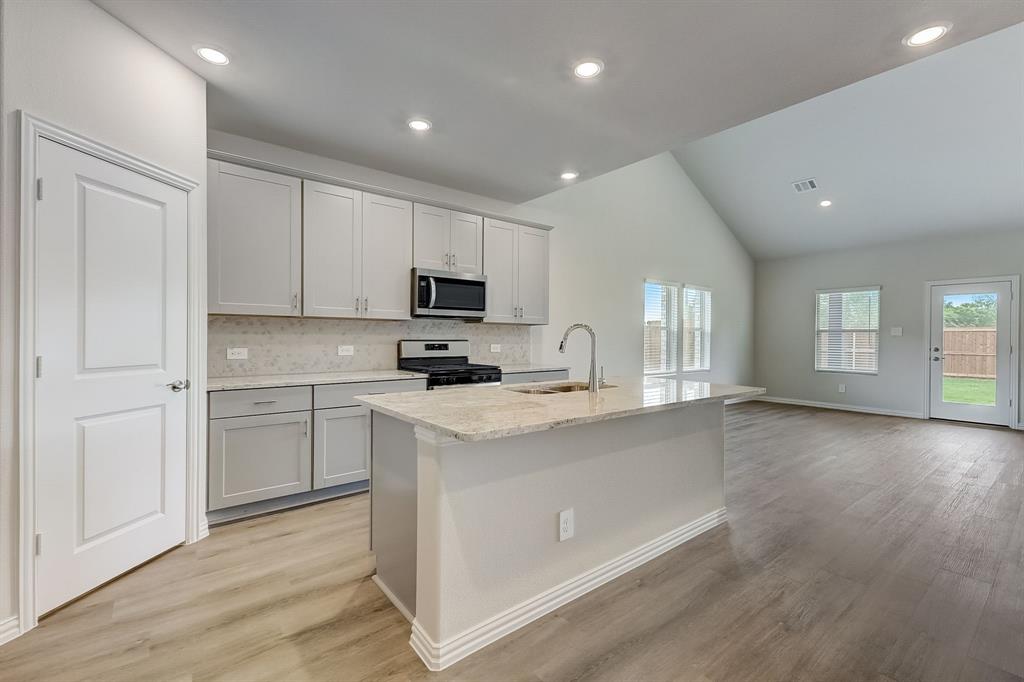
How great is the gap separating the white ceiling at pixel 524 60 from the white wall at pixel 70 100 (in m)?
0.13

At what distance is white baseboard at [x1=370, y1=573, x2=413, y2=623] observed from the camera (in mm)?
1897

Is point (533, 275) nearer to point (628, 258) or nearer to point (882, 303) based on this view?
point (628, 258)

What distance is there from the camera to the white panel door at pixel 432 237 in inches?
156

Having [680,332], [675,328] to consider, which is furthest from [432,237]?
[680,332]

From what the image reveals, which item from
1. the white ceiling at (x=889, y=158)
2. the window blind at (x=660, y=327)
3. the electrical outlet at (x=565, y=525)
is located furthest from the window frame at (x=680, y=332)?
the electrical outlet at (x=565, y=525)

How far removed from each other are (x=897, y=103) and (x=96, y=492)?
7.36 meters

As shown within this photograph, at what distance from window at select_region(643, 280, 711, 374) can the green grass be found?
314 centimetres

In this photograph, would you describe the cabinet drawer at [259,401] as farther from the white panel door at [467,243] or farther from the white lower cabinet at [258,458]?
the white panel door at [467,243]

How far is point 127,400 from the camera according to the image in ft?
7.32

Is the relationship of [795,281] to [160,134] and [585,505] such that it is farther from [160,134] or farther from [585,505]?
[160,134]

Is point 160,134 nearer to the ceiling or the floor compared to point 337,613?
nearer to the ceiling

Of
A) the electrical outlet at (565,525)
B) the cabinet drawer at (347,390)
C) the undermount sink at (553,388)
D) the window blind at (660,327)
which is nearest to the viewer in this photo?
the electrical outlet at (565,525)

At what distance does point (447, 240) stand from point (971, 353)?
7333mm

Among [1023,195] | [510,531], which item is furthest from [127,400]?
[1023,195]
